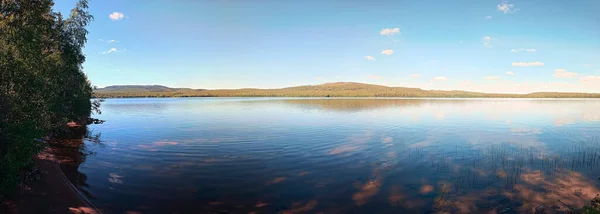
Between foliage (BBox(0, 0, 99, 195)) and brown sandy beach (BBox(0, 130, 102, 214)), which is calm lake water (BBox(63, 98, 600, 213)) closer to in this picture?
brown sandy beach (BBox(0, 130, 102, 214))

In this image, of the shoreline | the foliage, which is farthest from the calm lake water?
the foliage

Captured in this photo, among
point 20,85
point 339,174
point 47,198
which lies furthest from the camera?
point 339,174

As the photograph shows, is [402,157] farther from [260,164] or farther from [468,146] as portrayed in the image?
[260,164]

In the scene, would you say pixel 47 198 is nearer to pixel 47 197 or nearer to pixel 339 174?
pixel 47 197

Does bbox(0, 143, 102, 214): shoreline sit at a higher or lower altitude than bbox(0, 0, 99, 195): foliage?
lower

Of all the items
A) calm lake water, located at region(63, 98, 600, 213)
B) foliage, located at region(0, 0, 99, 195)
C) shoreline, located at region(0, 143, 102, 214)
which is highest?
foliage, located at region(0, 0, 99, 195)

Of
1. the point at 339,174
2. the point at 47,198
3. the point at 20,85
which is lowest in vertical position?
the point at 339,174

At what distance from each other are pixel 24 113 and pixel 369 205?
17429 mm

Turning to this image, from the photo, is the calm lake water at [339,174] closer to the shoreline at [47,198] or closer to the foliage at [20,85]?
the shoreline at [47,198]

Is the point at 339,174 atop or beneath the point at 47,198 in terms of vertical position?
beneath

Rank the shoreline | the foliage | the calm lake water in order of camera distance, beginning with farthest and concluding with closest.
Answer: the calm lake water
the foliage
the shoreline

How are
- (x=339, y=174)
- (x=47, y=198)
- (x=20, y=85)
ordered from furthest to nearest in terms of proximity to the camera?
(x=339, y=174) < (x=20, y=85) < (x=47, y=198)

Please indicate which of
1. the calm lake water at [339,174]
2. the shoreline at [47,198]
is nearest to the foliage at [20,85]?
the shoreline at [47,198]

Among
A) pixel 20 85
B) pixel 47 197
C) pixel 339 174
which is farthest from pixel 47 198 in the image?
pixel 339 174
